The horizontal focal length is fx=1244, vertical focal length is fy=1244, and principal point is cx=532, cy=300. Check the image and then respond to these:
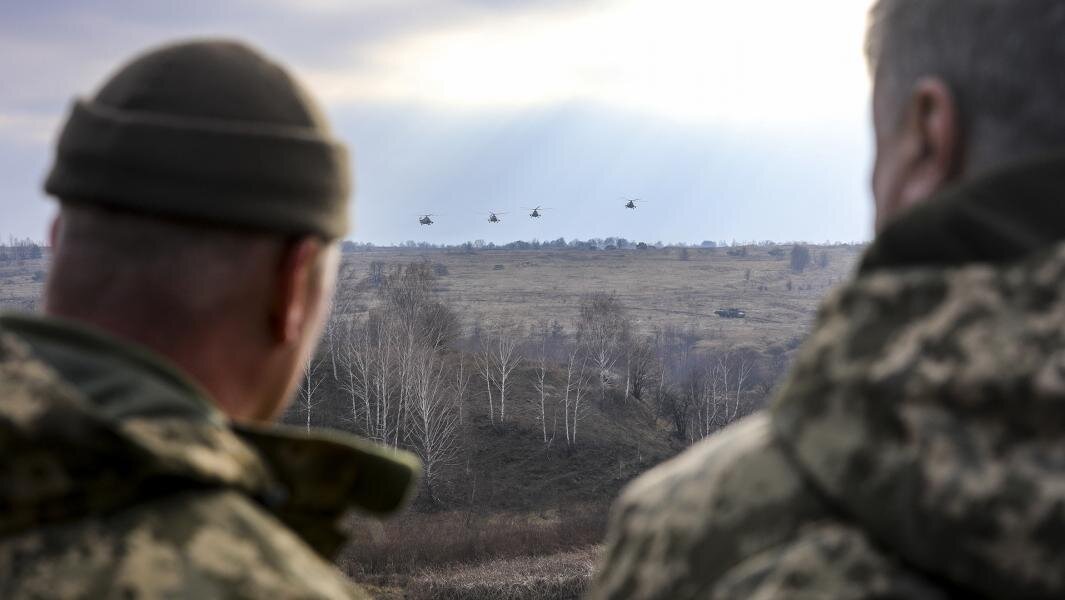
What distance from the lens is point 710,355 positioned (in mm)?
67250

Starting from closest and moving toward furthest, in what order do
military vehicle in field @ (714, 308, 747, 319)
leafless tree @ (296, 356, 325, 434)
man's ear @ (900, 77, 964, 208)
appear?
man's ear @ (900, 77, 964, 208), leafless tree @ (296, 356, 325, 434), military vehicle in field @ (714, 308, 747, 319)

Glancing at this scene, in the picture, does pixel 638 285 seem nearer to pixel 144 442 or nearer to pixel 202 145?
pixel 202 145

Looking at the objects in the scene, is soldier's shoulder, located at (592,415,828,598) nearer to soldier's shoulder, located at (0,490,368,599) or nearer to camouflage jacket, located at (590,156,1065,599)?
camouflage jacket, located at (590,156,1065,599)

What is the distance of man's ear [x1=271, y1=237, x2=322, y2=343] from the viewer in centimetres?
171

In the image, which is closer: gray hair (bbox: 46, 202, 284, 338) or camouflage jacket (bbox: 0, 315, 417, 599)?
camouflage jacket (bbox: 0, 315, 417, 599)

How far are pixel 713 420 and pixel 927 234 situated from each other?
44.7 metres

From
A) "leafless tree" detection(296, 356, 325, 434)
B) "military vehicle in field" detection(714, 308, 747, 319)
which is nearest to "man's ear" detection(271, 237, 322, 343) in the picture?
"leafless tree" detection(296, 356, 325, 434)

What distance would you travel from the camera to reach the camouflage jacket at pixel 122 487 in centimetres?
141

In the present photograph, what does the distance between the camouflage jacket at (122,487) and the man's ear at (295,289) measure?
0.18 meters

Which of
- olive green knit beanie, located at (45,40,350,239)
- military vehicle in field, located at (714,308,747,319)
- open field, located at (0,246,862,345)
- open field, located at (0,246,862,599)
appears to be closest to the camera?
olive green knit beanie, located at (45,40,350,239)

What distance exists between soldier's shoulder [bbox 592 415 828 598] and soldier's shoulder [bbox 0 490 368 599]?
1.25ft

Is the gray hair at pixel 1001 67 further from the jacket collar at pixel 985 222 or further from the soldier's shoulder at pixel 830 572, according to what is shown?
the soldier's shoulder at pixel 830 572

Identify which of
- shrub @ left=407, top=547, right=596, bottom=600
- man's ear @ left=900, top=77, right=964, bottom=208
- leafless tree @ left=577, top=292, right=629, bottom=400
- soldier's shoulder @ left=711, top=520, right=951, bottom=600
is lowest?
shrub @ left=407, top=547, right=596, bottom=600

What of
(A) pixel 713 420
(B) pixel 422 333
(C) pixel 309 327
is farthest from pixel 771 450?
(A) pixel 713 420
